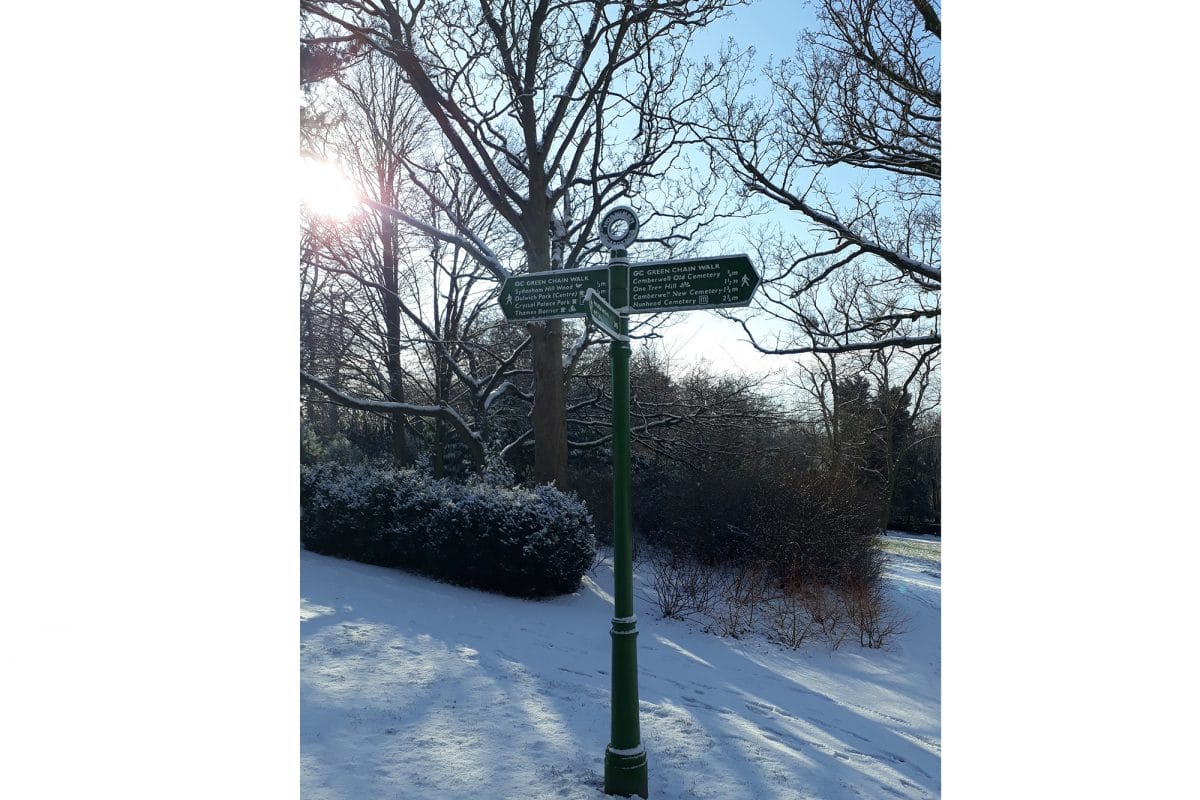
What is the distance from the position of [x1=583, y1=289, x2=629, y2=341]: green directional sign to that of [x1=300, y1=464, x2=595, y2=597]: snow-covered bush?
5009 mm

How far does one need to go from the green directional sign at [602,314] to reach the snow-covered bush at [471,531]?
16.4ft

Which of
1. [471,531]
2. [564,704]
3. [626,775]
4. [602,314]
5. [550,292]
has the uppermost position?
[550,292]

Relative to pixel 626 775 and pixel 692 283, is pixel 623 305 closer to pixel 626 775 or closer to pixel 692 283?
pixel 692 283

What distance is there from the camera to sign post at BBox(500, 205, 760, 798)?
336 cm

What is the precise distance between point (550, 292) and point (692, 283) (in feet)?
2.27

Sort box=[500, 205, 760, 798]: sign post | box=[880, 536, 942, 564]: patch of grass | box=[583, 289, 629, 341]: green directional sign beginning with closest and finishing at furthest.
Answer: box=[583, 289, 629, 341]: green directional sign
box=[500, 205, 760, 798]: sign post
box=[880, 536, 942, 564]: patch of grass

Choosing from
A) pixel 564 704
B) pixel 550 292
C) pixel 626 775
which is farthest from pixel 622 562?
pixel 564 704

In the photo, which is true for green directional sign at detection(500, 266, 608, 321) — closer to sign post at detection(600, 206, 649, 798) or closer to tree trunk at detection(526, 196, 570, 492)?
sign post at detection(600, 206, 649, 798)

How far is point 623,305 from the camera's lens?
11.5ft

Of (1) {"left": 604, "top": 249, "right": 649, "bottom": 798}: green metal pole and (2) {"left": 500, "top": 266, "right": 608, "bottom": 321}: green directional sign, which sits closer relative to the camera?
(1) {"left": 604, "top": 249, "right": 649, "bottom": 798}: green metal pole

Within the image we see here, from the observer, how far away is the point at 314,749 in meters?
3.54

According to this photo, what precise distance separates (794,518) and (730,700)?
15.2 feet

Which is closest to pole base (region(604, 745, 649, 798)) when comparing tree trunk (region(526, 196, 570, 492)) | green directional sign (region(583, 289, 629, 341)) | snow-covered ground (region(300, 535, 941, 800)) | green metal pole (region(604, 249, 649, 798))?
green metal pole (region(604, 249, 649, 798))

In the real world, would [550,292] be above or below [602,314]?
above
